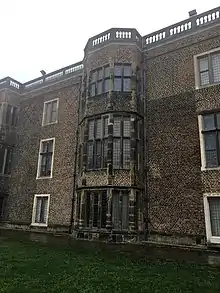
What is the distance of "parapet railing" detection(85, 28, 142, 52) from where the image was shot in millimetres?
16250

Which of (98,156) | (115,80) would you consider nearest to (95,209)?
(98,156)

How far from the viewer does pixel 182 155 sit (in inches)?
541

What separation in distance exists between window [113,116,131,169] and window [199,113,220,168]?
389 cm

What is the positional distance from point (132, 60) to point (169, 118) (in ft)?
14.2

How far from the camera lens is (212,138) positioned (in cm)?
1315

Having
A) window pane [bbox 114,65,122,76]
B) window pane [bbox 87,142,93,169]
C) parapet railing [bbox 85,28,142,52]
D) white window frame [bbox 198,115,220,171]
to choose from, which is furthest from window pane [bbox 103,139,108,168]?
parapet railing [bbox 85,28,142,52]

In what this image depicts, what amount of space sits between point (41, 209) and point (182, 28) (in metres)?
15.0

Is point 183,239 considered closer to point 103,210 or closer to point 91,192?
point 103,210

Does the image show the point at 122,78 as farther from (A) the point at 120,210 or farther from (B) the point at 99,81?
(A) the point at 120,210

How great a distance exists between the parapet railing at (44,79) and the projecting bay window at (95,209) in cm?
1010

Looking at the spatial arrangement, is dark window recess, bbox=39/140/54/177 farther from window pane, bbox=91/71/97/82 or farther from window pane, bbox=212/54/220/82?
window pane, bbox=212/54/220/82

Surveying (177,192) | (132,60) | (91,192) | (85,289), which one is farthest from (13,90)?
(85,289)

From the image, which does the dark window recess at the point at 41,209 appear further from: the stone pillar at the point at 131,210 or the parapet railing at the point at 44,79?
the parapet railing at the point at 44,79

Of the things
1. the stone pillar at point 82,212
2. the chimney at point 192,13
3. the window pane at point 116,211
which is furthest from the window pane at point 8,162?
the chimney at point 192,13
